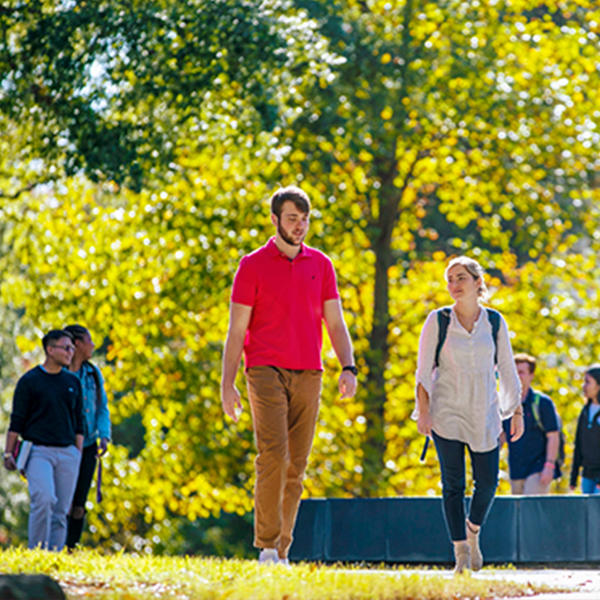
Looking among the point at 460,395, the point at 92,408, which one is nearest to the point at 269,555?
the point at 460,395

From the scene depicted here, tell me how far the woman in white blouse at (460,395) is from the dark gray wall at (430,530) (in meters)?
3.17

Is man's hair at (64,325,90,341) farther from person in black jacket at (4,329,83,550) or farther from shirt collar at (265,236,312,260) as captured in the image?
shirt collar at (265,236,312,260)

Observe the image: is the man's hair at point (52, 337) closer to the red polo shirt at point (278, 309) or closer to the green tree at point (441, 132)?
the red polo shirt at point (278, 309)

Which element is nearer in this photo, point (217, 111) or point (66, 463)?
point (66, 463)

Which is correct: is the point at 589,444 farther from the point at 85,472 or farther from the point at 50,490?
the point at 50,490

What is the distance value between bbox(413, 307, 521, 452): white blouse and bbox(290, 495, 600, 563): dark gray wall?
326 centimetres

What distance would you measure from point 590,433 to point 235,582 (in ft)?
23.3

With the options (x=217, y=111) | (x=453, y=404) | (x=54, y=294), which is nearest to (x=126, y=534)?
(x=54, y=294)

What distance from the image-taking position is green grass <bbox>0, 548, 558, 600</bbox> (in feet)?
21.7

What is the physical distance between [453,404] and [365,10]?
15.0 m

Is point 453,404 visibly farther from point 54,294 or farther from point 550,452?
point 54,294

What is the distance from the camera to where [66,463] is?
1169 cm

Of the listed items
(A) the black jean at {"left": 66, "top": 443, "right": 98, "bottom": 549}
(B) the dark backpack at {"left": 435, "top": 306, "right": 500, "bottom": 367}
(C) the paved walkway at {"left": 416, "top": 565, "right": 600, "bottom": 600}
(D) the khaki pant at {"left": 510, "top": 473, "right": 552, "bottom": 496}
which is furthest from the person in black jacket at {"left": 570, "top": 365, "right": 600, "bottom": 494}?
(B) the dark backpack at {"left": 435, "top": 306, "right": 500, "bottom": 367}

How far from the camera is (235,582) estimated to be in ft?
23.1
